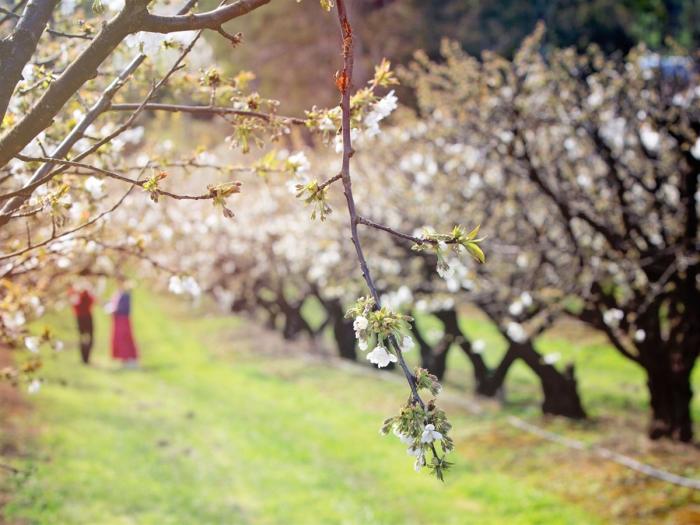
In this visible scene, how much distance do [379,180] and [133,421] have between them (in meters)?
6.02

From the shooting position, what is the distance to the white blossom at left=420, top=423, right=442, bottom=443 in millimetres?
2553

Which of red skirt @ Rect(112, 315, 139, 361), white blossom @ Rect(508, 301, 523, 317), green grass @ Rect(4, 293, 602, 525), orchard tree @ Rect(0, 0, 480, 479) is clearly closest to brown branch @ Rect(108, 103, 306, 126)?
orchard tree @ Rect(0, 0, 480, 479)

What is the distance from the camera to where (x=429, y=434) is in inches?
101

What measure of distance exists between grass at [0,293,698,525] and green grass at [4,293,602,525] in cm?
2

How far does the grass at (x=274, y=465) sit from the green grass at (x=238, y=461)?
2 cm

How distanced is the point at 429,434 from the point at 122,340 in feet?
49.7

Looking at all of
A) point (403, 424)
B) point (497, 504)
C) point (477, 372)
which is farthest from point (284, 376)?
point (403, 424)

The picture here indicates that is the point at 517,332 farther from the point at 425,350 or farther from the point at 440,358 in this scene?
the point at 425,350

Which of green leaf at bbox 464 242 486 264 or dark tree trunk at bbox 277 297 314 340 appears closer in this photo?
green leaf at bbox 464 242 486 264

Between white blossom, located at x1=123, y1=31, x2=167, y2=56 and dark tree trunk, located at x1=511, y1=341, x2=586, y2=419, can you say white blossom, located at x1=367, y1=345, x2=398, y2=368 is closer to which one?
white blossom, located at x1=123, y1=31, x2=167, y2=56

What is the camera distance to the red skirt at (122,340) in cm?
1681

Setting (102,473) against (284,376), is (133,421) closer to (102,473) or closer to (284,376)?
(102,473)

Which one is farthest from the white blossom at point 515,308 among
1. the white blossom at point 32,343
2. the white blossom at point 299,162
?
the white blossom at point 32,343

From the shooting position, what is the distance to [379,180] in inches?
587
